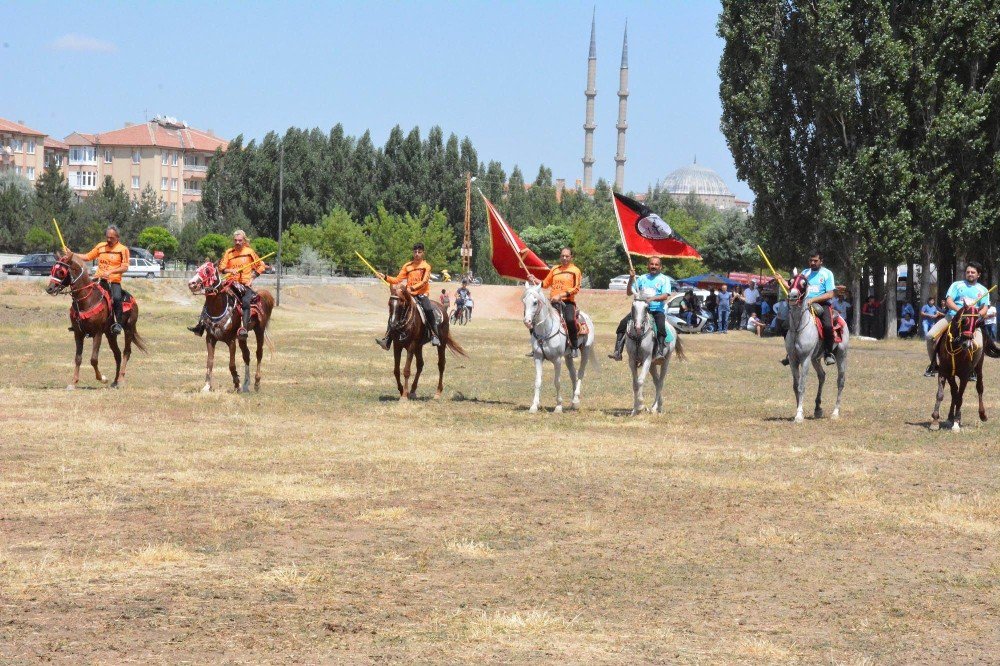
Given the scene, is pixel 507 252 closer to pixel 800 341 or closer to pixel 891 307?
pixel 800 341

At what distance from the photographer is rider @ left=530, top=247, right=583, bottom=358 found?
19.8 meters

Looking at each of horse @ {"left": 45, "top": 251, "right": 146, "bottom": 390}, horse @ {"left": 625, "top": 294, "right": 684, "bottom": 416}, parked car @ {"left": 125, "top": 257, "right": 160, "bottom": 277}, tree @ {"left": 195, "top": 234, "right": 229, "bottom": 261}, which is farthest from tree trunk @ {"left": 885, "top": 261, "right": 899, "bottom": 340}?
tree @ {"left": 195, "top": 234, "right": 229, "bottom": 261}

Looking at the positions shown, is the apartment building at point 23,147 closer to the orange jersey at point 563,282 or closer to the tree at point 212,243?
the tree at point 212,243

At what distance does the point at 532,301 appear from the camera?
19.5 metres

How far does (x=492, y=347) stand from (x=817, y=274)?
70.7ft

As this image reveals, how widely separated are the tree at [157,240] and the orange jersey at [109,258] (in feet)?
242

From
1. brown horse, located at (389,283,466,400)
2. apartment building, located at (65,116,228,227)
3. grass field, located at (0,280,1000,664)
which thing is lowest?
grass field, located at (0,280,1000,664)

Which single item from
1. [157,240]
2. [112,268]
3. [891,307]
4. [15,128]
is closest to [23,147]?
[15,128]

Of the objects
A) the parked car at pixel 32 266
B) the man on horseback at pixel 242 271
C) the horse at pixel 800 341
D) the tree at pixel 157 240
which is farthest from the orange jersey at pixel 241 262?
the tree at pixel 157 240

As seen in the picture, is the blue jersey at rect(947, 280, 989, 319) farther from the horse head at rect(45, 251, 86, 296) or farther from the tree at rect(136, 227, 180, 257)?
→ the tree at rect(136, 227, 180, 257)

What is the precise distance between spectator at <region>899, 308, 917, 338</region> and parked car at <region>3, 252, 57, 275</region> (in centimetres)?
4335

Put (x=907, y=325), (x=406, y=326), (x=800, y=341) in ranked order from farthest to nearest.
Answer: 1. (x=907, y=325)
2. (x=406, y=326)
3. (x=800, y=341)

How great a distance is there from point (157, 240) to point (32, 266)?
60.3ft

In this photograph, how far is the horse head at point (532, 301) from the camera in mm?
19406
